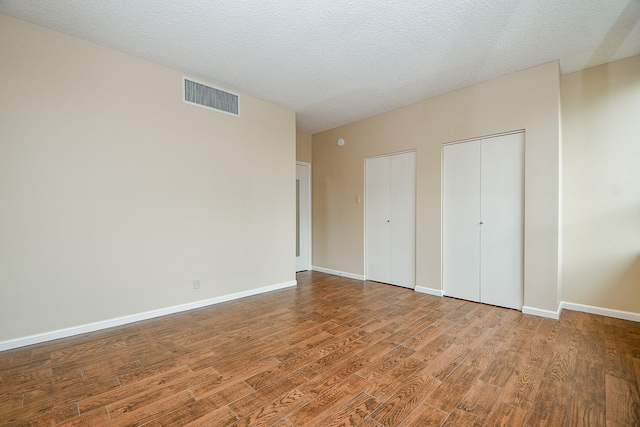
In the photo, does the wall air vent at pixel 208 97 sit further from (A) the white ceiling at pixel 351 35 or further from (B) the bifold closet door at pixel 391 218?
(B) the bifold closet door at pixel 391 218

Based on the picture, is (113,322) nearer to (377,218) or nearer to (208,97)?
(208,97)

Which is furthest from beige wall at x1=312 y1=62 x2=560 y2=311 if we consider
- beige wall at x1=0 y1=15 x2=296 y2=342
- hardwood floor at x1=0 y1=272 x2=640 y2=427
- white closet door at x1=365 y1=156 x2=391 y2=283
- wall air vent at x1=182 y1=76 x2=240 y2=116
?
wall air vent at x1=182 y1=76 x2=240 y2=116

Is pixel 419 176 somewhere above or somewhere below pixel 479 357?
above

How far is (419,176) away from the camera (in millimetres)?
4266

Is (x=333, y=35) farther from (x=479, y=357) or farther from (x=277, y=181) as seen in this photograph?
(x=479, y=357)

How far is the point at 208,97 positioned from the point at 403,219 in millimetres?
3330

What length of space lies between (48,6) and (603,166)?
568 cm

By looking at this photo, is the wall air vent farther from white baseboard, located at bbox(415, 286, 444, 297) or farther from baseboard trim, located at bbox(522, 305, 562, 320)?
baseboard trim, located at bbox(522, 305, 562, 320)

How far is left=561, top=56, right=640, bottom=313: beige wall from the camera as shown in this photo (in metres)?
3.08

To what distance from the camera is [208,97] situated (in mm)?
3621

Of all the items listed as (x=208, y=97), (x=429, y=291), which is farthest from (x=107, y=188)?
(x=429, y=291)

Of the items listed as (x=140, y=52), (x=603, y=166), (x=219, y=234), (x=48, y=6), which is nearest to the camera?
(x=48, y=6)

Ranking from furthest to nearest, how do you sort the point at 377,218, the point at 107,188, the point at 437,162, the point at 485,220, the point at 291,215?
the point at 377,218
the point at 291,215
the point at 437,162
the point at 485,220
the point at 107,188

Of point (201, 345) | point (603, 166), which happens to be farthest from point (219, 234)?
point (603, 166)
